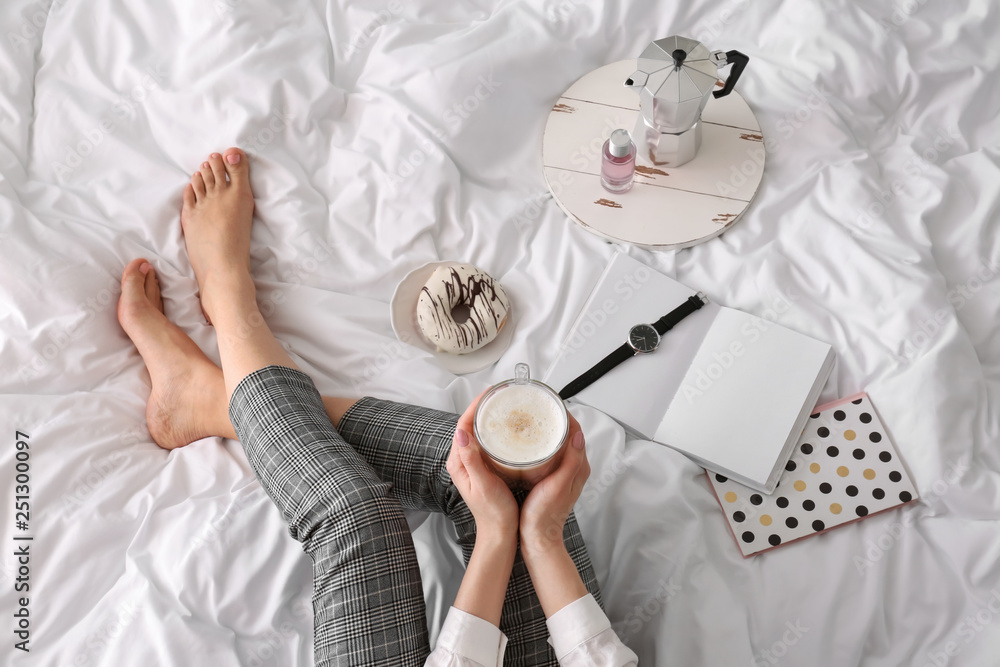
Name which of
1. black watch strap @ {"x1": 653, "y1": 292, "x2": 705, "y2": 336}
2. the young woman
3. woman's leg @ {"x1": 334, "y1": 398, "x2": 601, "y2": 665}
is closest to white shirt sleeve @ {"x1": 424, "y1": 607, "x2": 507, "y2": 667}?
the young woman

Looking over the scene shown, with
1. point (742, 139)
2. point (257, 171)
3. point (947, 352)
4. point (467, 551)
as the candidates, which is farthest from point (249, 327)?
point (947, 352)

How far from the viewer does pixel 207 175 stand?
118 centimetres

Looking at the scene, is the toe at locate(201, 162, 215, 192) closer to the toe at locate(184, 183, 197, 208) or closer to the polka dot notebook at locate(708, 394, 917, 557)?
the toe at locate(184, 183, 197, 208)

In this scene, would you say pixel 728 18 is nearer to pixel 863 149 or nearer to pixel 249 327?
pixel 863 149

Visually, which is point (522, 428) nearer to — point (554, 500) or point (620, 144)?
point (554, 500)

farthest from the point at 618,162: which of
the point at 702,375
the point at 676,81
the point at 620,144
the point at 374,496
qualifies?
the point at 374,496

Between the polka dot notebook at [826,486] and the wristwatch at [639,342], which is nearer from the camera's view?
the polka dot notebook at [826,486]

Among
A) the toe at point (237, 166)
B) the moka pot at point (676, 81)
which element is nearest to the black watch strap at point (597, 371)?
the moka pot at point (676, 81)

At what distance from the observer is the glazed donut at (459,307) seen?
3.58ft

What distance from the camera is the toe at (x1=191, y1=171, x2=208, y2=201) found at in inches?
45.8

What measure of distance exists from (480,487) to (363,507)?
0.51 ft

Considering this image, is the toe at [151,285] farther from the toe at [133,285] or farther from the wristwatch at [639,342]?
the wristwatch at [639,342]

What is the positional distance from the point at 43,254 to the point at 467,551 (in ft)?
2.55

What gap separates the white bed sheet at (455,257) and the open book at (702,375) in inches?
1.5
